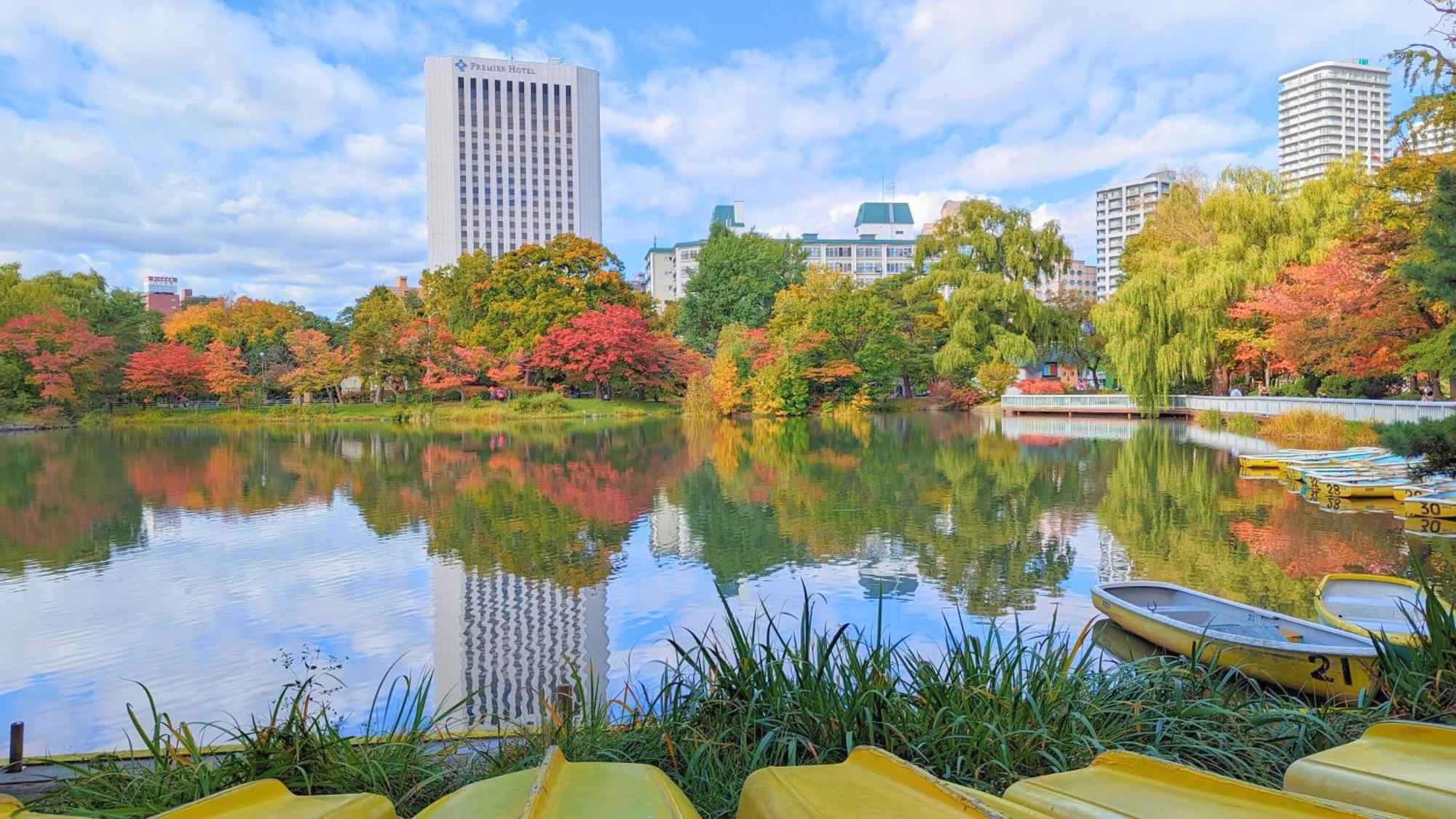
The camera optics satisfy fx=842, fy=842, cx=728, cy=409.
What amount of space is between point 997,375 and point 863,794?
32844 mm

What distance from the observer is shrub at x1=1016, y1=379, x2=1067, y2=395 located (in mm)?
33000

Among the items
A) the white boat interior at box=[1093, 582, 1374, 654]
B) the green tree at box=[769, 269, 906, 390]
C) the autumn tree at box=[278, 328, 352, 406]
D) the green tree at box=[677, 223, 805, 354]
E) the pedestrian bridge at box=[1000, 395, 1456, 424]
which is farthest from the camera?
the green tree at box=[677, 223, 805, 354]

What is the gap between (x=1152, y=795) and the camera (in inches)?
58.0

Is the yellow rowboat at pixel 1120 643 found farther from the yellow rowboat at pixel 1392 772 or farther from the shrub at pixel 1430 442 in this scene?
the yellow rowboat at pixel 1392 772

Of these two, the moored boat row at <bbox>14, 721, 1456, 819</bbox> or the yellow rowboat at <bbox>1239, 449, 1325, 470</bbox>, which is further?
the yellow rowboat at <bbox>1239, 449, 1325, 470</bbox>

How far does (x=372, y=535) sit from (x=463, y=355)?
959 inches

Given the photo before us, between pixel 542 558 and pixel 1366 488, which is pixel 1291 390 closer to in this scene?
pixel 1366 488

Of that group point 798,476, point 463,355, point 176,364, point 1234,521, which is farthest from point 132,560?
point 176,364

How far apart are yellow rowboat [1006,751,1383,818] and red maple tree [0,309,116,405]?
3622 centimetres

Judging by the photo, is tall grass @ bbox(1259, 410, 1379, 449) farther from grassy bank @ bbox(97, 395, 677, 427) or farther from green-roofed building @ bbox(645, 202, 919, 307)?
green-roofed building @ bbox(645, 202, 919, 307)

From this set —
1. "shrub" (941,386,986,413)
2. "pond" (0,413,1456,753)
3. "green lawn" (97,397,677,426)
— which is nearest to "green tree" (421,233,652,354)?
"green lawn" (97,397,677,426)

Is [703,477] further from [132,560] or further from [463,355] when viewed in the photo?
[463,355]

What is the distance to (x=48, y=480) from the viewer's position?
14445mm

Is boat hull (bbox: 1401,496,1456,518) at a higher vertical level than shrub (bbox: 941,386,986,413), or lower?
lower
